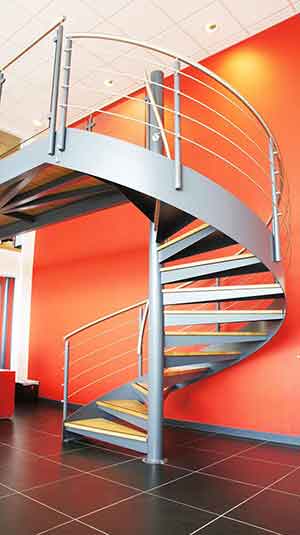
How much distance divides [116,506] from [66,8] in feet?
16.7

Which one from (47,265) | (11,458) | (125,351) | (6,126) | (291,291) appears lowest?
(11,458)

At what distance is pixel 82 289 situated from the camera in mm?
6230

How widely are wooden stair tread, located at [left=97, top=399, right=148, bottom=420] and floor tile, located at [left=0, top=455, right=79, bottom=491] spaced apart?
760 millimetres

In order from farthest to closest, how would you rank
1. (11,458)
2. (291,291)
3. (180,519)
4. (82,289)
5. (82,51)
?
(82,289) → (82,51) → (291,291) → (11,458) → (180,519)

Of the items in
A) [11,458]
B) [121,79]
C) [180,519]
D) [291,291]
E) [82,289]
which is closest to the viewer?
[180,519]

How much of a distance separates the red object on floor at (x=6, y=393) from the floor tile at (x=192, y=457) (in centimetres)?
248

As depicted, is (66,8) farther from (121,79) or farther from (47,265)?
(47,265)

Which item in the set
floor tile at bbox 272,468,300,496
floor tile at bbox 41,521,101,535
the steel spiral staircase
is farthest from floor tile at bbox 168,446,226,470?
floor tile at bbox 41,521,101,535

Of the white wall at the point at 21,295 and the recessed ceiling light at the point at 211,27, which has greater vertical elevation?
the recessed ceiling light at the point at 211,27

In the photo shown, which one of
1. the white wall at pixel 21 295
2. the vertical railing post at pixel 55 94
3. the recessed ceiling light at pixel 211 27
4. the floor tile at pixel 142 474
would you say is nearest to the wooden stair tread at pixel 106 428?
the floor tile at pixel 142 474

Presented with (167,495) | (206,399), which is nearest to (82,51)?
(206,399)

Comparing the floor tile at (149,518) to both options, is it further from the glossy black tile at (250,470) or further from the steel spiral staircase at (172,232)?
the steel spiral staircase at (172,232)

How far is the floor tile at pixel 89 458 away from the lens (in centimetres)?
325

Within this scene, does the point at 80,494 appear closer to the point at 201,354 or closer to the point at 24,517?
the point at 24,517
